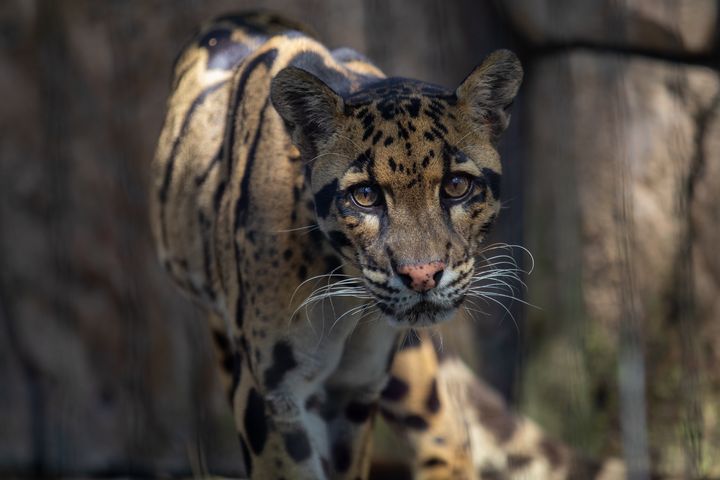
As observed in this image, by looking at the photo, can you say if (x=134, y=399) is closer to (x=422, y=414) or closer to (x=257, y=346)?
(x=422, y=414)

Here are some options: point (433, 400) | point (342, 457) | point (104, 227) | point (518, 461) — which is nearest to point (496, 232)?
point (518, 461)

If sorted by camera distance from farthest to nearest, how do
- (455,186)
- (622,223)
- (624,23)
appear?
1. (622,223)
2. (624,23)
3. (455,186)

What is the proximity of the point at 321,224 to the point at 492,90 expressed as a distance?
604mm

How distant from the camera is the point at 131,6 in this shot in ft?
19.6

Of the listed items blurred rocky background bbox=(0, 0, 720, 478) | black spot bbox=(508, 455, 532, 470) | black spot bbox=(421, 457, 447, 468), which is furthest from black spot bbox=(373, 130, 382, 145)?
blurred rocky background bbox=(0, 0, 720, 478)

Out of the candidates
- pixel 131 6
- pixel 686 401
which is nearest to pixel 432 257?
pixel 686 401

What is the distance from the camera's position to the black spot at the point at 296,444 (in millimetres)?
3283

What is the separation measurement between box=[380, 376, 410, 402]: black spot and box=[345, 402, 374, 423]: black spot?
224 mm

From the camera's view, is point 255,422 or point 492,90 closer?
point 492,90

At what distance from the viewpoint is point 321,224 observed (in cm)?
304

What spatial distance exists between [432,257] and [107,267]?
12.8 ft

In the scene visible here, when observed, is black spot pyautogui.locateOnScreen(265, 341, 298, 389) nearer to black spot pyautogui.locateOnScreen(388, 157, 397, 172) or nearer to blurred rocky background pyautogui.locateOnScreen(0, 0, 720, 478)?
black spot pyautogui.locateOnScreen(388, 157, 397, 172)

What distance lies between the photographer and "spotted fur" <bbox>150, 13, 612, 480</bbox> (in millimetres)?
2869

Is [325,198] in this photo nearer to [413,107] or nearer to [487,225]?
[413,107]
